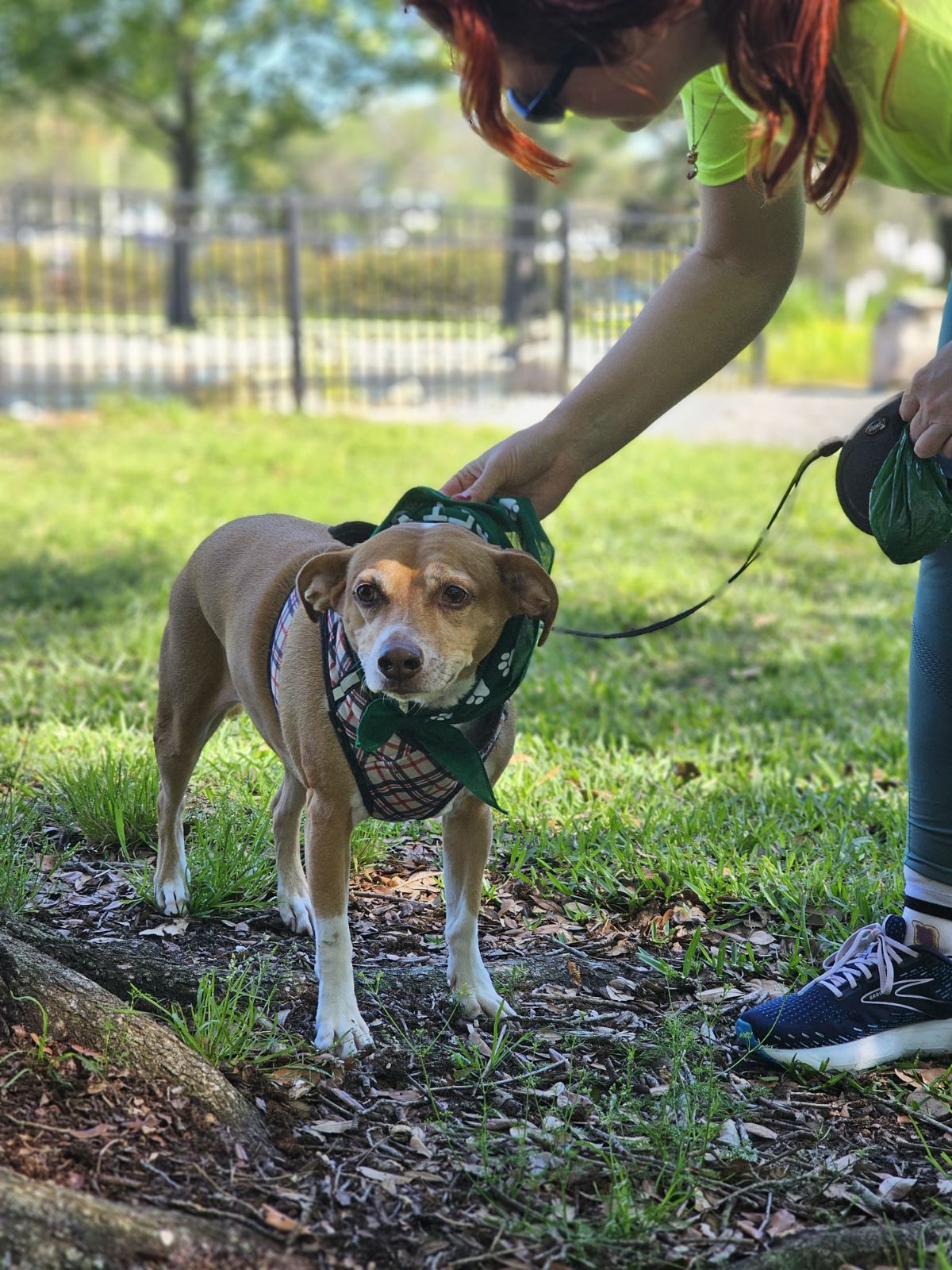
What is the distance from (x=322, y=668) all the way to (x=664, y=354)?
105 centimetres

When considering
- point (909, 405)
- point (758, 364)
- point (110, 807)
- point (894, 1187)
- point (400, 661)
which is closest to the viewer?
point (894, 1187)

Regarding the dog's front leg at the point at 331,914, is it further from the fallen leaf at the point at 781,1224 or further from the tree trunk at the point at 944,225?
the tree trunk at the point at 944,225

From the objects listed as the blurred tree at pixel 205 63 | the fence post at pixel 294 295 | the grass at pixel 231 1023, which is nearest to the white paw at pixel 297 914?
the grass at pixel 231 1023

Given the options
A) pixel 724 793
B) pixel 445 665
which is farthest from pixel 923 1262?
pixel 724 793

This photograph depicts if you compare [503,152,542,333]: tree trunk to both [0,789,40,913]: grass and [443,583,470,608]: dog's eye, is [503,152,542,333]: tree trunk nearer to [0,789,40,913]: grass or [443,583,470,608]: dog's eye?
[0,789,40,913]: grass

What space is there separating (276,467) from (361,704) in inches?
311

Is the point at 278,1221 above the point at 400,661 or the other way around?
the other way around

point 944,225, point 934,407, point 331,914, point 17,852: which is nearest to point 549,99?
point 934,407

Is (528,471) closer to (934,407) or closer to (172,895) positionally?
(934,407)

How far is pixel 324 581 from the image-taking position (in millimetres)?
2873

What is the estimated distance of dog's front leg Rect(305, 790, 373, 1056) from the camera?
110 inches

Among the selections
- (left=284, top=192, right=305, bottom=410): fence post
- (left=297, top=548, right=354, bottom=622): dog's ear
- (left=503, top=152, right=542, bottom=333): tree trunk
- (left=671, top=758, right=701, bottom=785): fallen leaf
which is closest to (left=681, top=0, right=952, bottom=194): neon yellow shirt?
(left=297, top=548, right=354, bottom=622): dog's ear

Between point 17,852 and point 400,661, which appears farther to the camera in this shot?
point 17,852

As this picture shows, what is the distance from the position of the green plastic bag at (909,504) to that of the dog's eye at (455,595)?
835 mm
